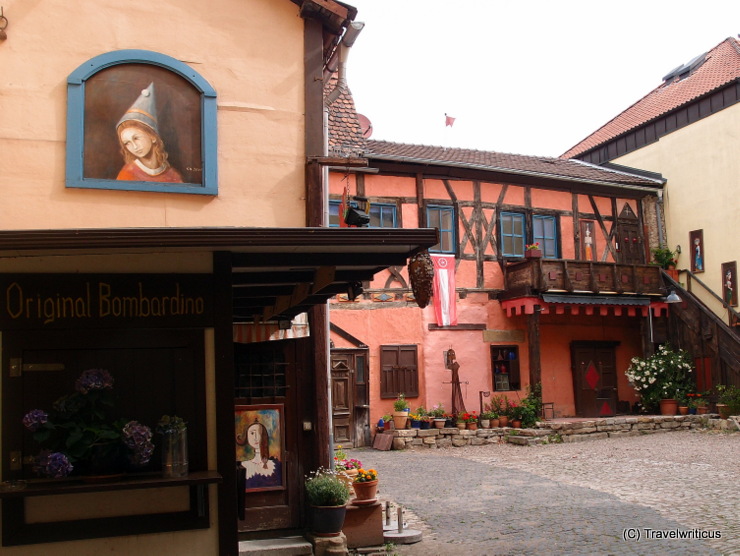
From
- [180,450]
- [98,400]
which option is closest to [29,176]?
[98,400]

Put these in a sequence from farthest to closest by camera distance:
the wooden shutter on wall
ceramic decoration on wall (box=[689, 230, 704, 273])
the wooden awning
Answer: ceramic decoration on wall (box=[689, 230, 704, 273])
the wooden shutter on wall
the wooden awning

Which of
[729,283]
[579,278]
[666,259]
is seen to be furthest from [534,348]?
[729,283]

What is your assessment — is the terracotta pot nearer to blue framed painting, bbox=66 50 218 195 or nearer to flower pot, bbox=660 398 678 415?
blue framed painting, bbox=66 50 218 195

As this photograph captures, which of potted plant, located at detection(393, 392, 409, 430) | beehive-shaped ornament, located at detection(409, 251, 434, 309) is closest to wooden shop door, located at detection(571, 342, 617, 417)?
potted plant, located at detection(393, 392, 409, 430)

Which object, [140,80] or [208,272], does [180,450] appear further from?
[140,80]

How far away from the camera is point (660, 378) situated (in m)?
21.8

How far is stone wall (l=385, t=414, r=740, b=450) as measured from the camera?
18.5 meters

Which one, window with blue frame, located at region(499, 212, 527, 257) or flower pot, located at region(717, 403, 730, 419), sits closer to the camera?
flower pot, located at region(717, 403, 730, 419)

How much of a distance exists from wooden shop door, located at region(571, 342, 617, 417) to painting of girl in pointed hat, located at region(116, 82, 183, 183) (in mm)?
16037

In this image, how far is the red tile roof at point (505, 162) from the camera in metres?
20.4

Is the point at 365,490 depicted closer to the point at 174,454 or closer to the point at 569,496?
the point at 174,454

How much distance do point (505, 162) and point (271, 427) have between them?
1527 centimetres

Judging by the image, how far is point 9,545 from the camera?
554cm

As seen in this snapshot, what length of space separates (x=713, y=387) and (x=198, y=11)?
17.7 metres
